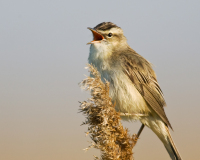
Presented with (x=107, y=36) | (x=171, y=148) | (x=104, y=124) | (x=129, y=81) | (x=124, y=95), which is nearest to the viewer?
(x=104, y=124)

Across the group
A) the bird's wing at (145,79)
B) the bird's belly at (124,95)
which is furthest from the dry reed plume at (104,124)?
the bird's wing at (145,79)

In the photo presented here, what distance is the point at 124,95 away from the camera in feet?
14.4

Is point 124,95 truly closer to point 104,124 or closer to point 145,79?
point 145,79

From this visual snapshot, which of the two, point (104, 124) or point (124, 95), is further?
point (124, 95)

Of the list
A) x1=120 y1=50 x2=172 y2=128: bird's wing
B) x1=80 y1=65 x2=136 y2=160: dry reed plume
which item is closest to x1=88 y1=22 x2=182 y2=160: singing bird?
x1=120 y1=50 x2=172 y2=128: bird's wing

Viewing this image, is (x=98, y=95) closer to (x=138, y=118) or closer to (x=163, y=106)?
(x=138, y=118)

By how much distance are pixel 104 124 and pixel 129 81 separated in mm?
1829

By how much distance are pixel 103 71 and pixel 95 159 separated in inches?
79.3

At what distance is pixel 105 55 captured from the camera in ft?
15.5

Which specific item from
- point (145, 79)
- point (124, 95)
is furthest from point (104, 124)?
point (145, 79)

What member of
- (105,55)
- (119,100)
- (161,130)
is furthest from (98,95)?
(161,130)

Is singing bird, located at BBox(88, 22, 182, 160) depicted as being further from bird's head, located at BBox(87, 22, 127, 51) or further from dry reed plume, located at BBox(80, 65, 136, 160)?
dry reed plume, located at BBox(80, 65, 136, 160)

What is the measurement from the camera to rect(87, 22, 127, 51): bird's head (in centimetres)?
493

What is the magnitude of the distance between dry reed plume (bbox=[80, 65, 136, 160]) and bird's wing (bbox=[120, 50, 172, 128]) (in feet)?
5.82
